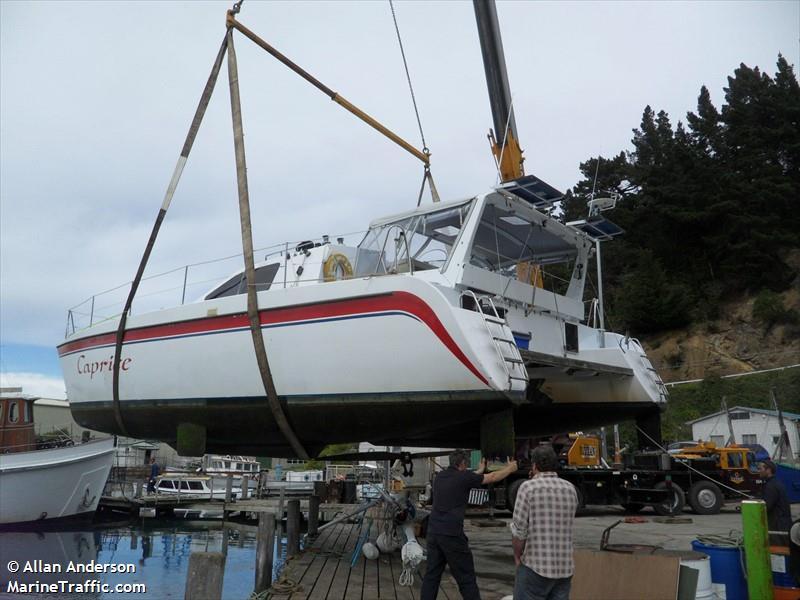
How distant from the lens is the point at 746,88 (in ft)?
118

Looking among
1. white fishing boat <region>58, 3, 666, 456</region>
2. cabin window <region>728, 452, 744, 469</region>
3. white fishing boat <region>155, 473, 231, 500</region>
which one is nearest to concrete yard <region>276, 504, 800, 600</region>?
white fishing boat <region>58, 3, 666, 456</region>

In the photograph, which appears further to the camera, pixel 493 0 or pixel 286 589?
pixel 493 0

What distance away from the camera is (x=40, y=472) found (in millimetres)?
19000

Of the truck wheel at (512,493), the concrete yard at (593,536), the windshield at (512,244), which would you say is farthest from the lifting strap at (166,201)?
the truck wheel at (512,493)

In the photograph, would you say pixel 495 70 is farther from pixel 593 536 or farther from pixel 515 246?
pixel 593 536

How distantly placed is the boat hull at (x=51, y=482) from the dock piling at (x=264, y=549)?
14.1 metres

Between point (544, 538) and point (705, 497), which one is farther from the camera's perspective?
point (705, 497)

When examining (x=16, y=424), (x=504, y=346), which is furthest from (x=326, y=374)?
(x=16, y=424)

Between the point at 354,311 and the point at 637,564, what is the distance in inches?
113

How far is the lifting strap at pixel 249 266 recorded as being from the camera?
619cm

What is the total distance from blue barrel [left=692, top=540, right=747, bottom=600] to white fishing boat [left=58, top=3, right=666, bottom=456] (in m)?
1.65

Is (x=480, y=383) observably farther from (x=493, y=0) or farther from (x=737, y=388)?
(x=737, y=388)

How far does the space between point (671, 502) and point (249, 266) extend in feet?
32.6

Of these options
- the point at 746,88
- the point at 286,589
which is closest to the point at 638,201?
the point at 746,88
